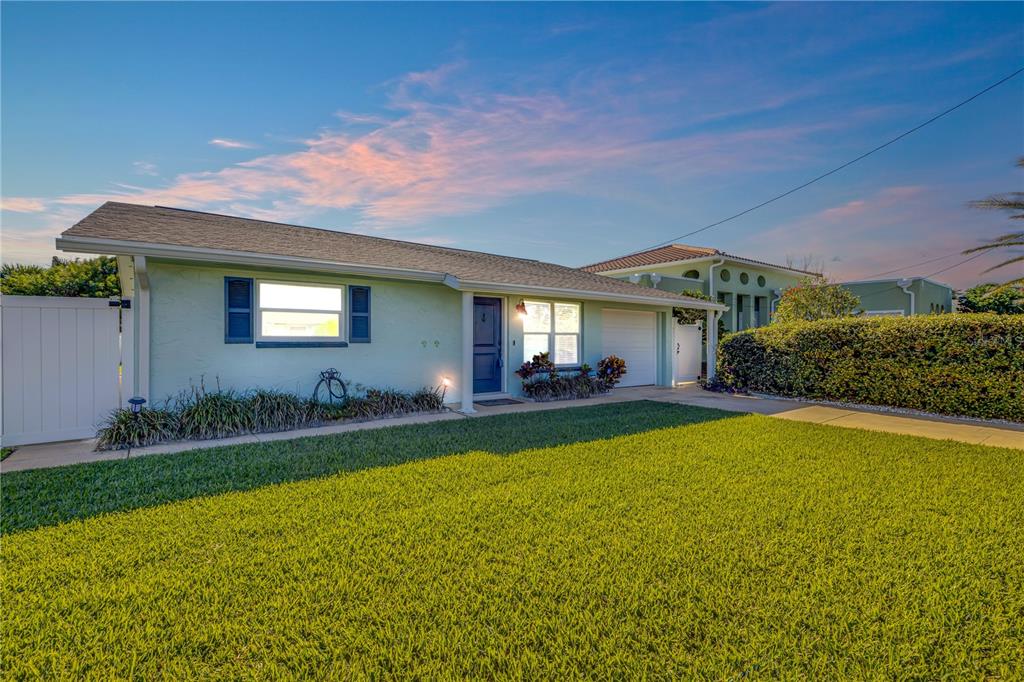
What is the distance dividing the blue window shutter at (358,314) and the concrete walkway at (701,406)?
1677 mm

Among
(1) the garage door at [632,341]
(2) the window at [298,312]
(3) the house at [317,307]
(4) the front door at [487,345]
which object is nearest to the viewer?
(3) the house at [317,307]

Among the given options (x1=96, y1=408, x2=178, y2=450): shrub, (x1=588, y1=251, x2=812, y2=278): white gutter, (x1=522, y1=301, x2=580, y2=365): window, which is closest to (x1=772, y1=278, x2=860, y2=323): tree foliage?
(x1=588, y1=251, x2=812, y2=278): white gutter

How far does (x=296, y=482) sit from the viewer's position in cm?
452

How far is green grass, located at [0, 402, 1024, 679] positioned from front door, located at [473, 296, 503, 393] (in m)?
5.15

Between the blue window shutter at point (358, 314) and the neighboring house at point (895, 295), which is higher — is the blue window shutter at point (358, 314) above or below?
below

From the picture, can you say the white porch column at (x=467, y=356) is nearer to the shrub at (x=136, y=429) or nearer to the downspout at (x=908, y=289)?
the shrub at (x=136, y=429)

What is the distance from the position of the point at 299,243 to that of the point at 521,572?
783cm

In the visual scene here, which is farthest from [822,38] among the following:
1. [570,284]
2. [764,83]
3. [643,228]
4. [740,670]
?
[740,670]

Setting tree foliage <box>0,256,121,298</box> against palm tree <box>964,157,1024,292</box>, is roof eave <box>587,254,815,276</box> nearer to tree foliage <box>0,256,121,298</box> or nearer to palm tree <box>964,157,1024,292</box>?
palm tree <box>964,157,1024,292</box>

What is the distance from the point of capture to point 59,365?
19.7ft

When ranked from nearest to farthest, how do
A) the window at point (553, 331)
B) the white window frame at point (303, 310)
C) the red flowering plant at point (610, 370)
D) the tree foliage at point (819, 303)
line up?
the white window frame at point (303, 310) < the window at point (553, 331) < the red flowering plant at point (610, 370) < the tree foliage at point (819, 303)

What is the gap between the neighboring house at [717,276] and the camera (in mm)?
18062

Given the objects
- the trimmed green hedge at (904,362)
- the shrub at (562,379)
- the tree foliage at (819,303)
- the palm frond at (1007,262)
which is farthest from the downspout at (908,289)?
the shrub at (562,379)

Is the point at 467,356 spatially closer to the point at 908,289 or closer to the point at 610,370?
the point at 610,370
